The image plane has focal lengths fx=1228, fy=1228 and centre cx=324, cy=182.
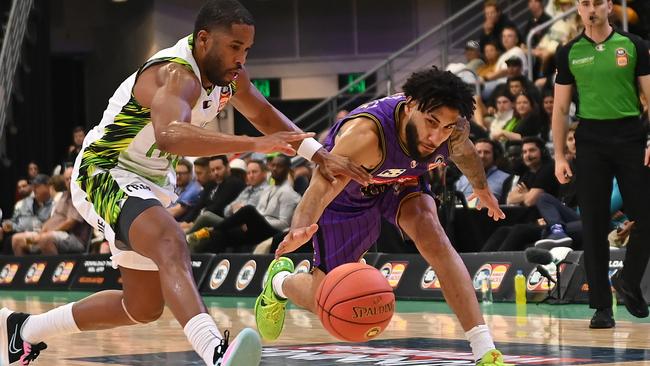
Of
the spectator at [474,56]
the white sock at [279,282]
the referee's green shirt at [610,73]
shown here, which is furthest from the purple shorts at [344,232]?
the spectator at [474,56]

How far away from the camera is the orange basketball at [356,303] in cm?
573

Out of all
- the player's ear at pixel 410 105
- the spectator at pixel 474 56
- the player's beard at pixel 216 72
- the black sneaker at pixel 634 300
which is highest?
the player's beard at pixel 216 72

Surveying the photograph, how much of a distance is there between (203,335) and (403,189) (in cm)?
184

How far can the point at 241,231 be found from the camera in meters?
14.5

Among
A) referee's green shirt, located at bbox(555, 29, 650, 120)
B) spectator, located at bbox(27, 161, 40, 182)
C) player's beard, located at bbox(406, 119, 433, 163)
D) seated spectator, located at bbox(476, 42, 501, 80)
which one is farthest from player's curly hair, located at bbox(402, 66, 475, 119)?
spectator, located at bbox(27, 161, 40, 182)

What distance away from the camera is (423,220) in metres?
6.32

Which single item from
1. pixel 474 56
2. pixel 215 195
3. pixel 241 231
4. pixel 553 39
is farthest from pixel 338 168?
pixel 474 56

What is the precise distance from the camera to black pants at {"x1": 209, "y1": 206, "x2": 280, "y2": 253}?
14133 millimetres

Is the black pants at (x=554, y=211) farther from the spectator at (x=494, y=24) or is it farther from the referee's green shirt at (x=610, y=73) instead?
the spectator at (x=494, y=24)

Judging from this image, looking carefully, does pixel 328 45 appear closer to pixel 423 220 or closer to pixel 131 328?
pixel 131 328

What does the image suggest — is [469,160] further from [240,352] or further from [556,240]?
[556,240]

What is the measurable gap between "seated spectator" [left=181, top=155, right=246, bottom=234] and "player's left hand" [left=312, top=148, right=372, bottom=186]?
8908 mm

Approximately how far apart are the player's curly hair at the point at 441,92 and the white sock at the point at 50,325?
206 cm

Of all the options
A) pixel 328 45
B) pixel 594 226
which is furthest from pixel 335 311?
pixel 328 45
